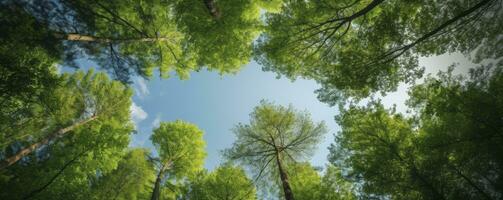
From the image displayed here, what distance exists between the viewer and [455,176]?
837cm

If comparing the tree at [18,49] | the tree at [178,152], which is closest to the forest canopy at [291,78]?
the tree at [18,49]

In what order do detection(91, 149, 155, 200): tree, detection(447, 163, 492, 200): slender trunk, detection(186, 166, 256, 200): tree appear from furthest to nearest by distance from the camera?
detection(91, 149, 155, 200): tree
detection(186, 166, 256, 200): tree
detection(447, 163, 492, 200): slender trunk

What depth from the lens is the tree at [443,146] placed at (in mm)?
7895

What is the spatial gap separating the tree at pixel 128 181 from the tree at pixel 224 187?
2.55 m

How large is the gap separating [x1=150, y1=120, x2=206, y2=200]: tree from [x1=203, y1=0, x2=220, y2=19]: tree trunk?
315 inches

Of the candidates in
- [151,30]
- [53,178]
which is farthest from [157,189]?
[151,30]

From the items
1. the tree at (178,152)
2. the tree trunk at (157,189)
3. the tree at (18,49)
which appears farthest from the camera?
the tree at (178,152)

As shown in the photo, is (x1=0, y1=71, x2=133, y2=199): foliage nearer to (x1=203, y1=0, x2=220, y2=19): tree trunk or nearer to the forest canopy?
the forest canopy

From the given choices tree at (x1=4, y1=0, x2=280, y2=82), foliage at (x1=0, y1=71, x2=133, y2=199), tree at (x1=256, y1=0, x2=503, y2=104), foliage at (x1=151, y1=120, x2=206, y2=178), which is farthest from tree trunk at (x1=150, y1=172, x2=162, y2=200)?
tree at (x1=256, y1=0, x2=503, y2=104)

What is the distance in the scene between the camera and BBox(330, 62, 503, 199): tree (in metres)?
7.89

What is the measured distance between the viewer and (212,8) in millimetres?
8477

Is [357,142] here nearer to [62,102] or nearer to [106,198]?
[106,198]

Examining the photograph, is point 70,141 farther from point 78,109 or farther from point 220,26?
point 220,26

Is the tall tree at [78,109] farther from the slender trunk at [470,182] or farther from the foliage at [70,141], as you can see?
the slender trunk at [470,182]
